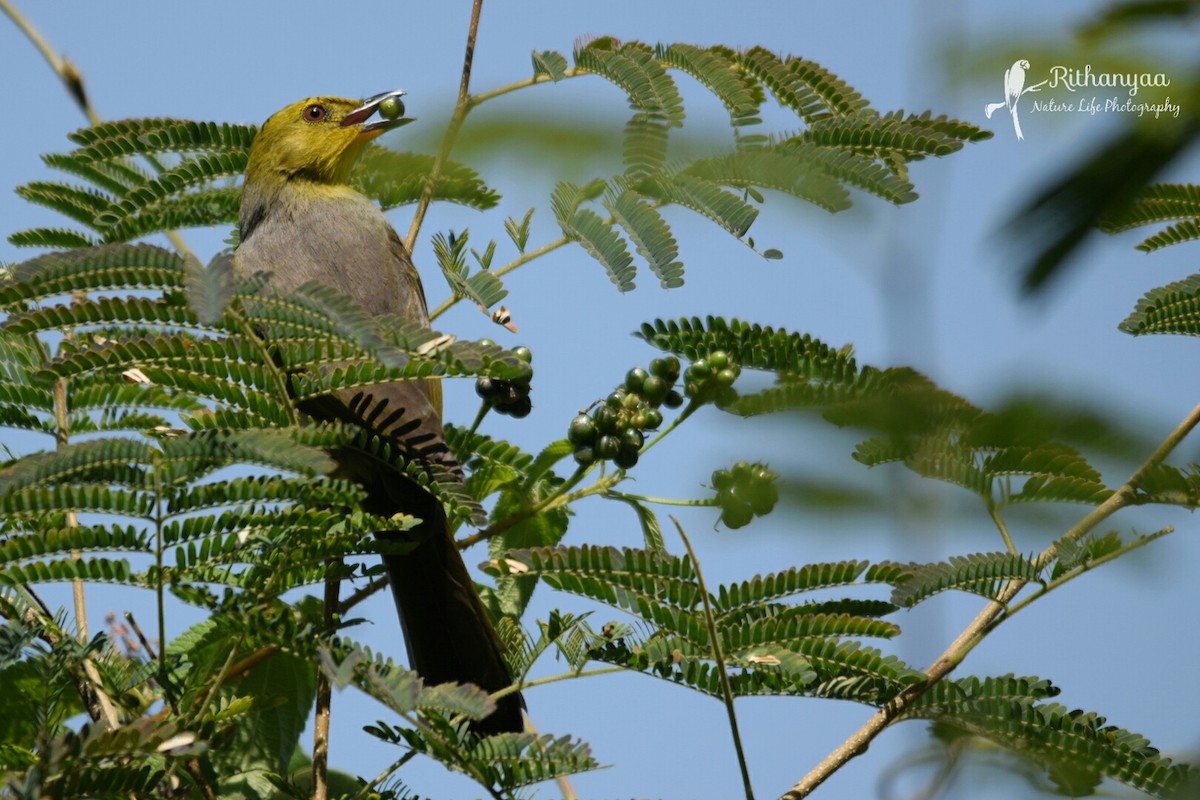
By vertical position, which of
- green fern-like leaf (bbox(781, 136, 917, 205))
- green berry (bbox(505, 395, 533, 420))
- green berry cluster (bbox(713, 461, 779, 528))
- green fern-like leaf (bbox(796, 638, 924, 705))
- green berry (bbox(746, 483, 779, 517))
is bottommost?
green fern-like leaf (bbox(796, 638, 924, 705))

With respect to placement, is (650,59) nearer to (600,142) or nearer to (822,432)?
(600,142)

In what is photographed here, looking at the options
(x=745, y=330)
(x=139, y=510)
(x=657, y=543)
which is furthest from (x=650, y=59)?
(x=139, y=510)

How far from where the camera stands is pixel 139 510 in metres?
2.41

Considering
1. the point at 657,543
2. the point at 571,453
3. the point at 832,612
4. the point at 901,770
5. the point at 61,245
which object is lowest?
the point at 901,770

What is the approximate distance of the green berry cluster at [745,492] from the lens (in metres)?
1.51

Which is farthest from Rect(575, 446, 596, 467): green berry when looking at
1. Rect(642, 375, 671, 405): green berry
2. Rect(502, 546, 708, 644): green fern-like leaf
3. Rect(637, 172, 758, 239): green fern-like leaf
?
Rect(637, 172, 758, 239): green fern-like leaf

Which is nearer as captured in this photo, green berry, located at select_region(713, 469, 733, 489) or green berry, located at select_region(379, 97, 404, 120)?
green berry, located at select_region(713, 469, 733, 489)

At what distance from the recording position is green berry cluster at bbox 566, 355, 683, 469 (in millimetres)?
3041

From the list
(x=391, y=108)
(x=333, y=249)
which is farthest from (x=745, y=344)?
(x=391, y=108)

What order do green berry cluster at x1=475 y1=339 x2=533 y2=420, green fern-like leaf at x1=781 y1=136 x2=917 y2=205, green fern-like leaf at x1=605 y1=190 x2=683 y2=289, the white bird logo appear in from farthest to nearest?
green berry cluster at x1=475 y1=339 x2=533 y2=420 → green fern-like leaf at x1=605 y1=190 x2=683 y2=289 → green fern-like leaf at x1=781 y1=136 x2=917 y2=205 → the white bird logo

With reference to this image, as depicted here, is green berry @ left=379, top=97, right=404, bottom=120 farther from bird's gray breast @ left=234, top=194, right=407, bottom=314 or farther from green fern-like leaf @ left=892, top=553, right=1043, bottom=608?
green fern-like leaf @ left=892, top=553, right=1043, bottom=608

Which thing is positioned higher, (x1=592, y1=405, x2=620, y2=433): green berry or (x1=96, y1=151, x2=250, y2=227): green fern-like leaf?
(x1=96, y1=151, x2=250, y2=227): green fern-like leaf

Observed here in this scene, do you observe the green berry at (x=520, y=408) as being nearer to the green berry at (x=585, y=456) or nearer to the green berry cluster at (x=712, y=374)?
the green berry at (x=585, y=456)

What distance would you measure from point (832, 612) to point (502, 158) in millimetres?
1668
